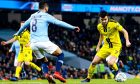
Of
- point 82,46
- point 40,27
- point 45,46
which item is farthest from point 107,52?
point 82,46

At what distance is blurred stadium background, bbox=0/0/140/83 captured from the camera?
35.4m

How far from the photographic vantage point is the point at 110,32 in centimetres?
1703

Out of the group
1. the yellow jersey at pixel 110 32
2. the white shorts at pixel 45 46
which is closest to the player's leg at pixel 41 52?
the white shorts at pixel 45 46

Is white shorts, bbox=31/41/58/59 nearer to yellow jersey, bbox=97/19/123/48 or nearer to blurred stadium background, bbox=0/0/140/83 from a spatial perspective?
yellow jersey, bbox=97/19/123/48

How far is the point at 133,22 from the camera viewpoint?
4516 centimetres

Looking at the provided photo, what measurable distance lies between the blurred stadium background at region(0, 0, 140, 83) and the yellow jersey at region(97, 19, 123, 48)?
49.0ft

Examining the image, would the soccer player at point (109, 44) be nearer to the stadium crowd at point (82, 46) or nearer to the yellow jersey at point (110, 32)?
the yellow jersey at point (110, 32)

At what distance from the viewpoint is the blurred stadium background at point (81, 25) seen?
35434mm

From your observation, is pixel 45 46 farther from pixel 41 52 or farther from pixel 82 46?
pixel 82 46

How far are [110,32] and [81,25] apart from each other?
2668 centimetres

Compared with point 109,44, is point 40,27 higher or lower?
higher

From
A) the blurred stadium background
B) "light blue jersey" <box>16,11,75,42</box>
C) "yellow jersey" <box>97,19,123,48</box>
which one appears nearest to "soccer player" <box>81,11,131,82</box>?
"yellow jersey" <box>97,19,123,48</box>

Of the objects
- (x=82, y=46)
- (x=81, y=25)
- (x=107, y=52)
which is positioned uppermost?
(x=107, y=52)

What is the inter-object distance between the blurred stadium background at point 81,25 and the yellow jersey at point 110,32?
14.9 meters
